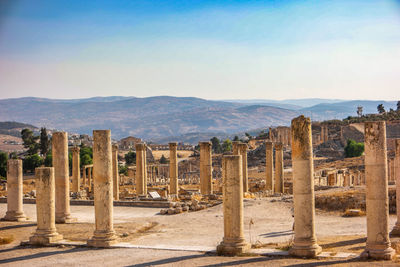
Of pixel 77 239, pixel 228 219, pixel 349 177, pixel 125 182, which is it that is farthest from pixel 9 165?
pixel 125 182

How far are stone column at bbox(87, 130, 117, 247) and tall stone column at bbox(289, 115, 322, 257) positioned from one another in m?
6.99

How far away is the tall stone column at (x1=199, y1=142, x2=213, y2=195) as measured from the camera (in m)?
36.6

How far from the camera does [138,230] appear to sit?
2322 cm

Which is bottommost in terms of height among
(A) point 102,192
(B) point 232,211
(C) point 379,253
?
(C) point 379,253

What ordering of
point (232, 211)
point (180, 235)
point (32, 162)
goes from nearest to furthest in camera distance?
point (232, 211)
point (180, 235)
point (32, 162)

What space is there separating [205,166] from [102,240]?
1810 cm

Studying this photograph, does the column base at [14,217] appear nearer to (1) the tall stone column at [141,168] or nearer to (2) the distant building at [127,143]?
(1) the tall stone column at [141,168]

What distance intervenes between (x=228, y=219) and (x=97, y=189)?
540 cm

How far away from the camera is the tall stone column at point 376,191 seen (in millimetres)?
16391

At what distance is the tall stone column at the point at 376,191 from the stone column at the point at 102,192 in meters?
9.21

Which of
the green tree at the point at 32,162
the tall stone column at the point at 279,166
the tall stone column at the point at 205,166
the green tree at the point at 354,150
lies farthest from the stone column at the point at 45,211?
the green tree at the point at 354,150

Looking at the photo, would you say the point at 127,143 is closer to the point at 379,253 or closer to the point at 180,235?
the point at 180,235

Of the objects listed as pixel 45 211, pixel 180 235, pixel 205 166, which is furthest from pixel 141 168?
pixel 45 211

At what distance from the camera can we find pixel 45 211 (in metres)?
20.4
